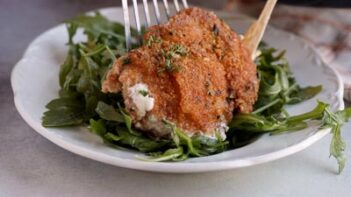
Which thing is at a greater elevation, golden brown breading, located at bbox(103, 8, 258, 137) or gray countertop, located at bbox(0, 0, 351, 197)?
golden brown breading, located at bbox(103, 8, 258, 137)

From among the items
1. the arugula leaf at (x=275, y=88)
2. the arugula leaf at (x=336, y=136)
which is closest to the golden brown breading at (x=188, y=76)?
the arugula leaf at (x=275, y=88)

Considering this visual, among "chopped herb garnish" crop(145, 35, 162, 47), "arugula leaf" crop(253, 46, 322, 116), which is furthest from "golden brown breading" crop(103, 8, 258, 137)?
"arugula leaf" crop(253, 46, 322, 116)

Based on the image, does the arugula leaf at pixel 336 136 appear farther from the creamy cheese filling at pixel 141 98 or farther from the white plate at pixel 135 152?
the creamy cheese filling at pixel 141 98

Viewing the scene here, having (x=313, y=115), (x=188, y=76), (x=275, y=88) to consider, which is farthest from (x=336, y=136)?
(x=188, y=76)

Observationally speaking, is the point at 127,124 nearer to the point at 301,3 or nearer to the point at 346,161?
the point at 346,161

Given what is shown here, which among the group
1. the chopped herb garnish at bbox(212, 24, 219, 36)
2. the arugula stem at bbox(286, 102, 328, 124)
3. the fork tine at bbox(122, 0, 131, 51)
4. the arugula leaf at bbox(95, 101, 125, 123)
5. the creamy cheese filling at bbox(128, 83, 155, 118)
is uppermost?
the fork tine at bbox(122, 0, 131, 51)

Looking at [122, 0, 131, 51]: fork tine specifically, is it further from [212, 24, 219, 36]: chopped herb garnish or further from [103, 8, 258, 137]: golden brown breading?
[212, 24, 219, 36]: chopped herb garnish

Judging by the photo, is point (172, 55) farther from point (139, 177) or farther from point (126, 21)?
point (139, 177)

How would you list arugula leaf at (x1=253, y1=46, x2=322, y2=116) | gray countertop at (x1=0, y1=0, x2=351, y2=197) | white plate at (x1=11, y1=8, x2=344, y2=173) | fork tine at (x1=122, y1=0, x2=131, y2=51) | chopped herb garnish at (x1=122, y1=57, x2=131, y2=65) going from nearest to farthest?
white plate at (x1=11, y1=8, x2=344, y2=173) < gray countertop at (x1=0, y1=0, x2=351, y2=197) < chopped herb garnish at (x1=122, y1=57, x2=131, y2=65) < fork tine at (x1=122, y1=0, x2=131, y2=51) < arugula leaf at (x1=253, y1=46, x2=322, y2=116)
